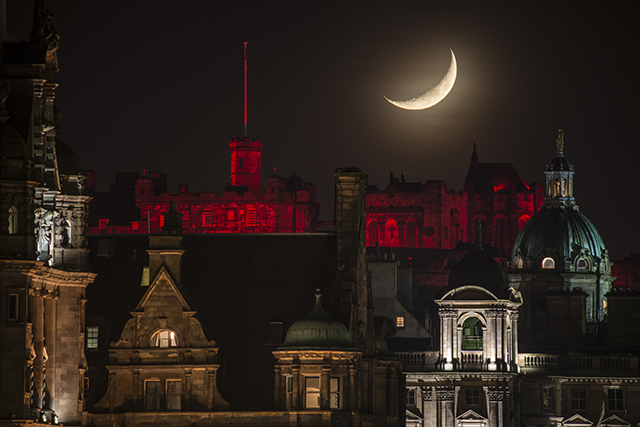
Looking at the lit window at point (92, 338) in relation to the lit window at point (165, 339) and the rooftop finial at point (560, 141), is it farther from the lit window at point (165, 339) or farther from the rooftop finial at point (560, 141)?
the rooftop finial at point (560, 141)

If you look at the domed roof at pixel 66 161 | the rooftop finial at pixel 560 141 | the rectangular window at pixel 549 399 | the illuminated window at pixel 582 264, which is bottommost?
the rectangular window at pixel 549 399

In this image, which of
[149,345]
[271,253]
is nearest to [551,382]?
[271,253]

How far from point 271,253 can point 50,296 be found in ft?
76.5

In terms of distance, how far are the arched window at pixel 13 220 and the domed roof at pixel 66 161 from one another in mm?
10283

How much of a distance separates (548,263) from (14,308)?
400ft

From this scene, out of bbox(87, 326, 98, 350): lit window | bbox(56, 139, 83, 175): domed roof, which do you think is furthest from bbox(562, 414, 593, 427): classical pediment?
bbox(56, 139, 83, 175): domed roof

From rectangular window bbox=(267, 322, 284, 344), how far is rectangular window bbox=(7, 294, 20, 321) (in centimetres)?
2570

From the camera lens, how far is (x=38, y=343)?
71.3m

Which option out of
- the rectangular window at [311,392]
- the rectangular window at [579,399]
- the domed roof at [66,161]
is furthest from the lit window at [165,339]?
the rectangular window at [579,399]

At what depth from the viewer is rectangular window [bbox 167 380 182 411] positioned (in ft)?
289

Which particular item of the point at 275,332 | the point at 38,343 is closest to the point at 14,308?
the point at 38,343

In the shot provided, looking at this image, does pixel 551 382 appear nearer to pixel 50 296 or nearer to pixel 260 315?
pixel 260 315

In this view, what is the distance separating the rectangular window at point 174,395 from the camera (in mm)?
88125

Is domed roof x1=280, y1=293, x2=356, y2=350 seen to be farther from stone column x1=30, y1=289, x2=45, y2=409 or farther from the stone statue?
the stone statue
